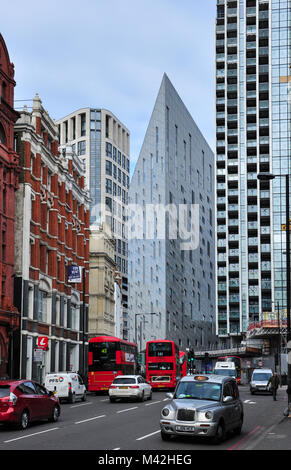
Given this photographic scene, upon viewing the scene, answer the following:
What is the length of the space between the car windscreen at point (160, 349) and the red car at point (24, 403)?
2819 centimetres

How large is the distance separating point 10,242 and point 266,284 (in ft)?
285

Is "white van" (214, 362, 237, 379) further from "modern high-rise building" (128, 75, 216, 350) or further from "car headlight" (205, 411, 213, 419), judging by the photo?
"modern high-rise building" (128, 75, 216, 350)

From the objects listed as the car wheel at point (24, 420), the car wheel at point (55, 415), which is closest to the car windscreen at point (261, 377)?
the car wheel at point (55, 415)

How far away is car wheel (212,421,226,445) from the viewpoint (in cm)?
1711

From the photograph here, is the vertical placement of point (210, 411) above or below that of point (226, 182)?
below

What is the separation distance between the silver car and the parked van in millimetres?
28786

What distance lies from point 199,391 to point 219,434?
5.30 ft

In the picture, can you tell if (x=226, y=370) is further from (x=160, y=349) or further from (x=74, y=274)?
(x=74, y=274)

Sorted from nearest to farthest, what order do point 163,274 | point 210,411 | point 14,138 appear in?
point 210,411, point 14,138, point 163,274

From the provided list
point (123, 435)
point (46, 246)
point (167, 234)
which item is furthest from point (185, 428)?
point (167, 234)

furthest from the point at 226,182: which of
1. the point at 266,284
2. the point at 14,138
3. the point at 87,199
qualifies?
the point at 14,138

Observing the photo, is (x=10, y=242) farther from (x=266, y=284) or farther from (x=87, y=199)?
(x=266, y=284)

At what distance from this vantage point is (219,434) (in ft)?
56.4

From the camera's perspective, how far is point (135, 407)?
32.8 meters
